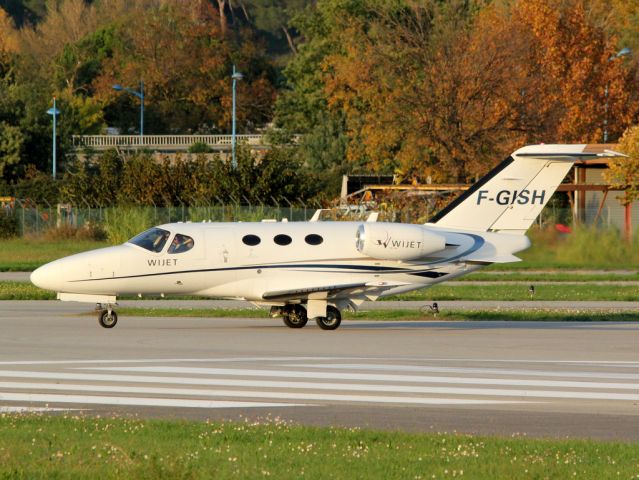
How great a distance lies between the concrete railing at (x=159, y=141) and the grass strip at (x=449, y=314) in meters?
58.5

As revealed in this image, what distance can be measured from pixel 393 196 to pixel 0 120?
33.7 meters

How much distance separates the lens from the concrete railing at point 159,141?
3383 inches

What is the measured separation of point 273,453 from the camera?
1116cm

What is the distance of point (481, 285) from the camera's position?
116 feet

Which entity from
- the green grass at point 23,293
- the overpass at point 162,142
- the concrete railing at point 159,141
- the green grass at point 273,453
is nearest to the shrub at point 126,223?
the green grass at point 23,293

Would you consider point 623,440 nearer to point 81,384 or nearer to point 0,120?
point 81,384

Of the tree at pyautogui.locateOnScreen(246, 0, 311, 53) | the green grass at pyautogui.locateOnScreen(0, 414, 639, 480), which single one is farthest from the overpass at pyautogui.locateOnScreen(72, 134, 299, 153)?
the green grass at pyautogui.locateOnScreen(0, 414, 639, 480)

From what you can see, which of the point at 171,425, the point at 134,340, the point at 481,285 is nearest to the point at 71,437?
the point at 171,425

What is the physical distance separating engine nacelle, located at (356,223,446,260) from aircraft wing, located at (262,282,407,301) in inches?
22.0

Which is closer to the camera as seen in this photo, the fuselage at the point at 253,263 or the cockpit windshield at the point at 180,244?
the fuselage at the point at 253,263

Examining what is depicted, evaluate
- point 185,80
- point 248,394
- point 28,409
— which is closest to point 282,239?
point 248,394

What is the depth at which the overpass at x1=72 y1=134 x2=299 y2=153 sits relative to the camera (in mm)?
85250

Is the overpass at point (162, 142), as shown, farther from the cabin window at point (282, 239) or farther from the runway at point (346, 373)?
the runway at point (346, 373)

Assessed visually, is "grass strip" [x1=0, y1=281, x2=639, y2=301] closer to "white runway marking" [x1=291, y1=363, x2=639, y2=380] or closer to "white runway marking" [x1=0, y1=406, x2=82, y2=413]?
"white runway marking" [x1=291, y1=363, x2=639, y2=380]
